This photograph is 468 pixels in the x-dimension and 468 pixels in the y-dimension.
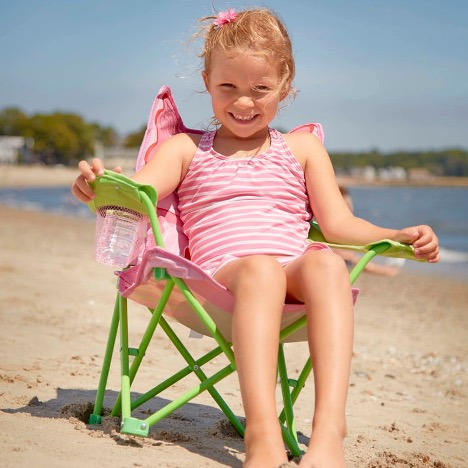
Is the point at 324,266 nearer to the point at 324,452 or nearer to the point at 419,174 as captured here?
the point at 324,452

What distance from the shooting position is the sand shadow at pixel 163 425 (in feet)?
8.36

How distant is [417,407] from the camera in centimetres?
387

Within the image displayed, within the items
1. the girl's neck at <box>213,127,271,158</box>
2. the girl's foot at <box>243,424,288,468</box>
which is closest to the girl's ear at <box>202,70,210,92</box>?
the girl's neck at <box>213,127,271,158</box>

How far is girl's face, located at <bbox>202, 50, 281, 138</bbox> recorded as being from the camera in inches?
108

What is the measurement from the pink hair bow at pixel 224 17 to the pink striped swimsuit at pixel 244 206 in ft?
1.41

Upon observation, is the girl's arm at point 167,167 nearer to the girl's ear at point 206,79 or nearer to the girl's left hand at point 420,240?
the girl's ear at point 206,79

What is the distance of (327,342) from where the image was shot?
226 centimetres

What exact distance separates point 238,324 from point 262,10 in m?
1.31

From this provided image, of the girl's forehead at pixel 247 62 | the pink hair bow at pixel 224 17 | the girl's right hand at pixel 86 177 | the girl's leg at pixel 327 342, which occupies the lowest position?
the girl's leg at pixel 327 342

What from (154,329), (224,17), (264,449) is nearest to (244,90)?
(224,17)

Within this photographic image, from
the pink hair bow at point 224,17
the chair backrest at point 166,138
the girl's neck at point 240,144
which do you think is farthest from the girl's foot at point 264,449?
the pink hair bow at point 224,17

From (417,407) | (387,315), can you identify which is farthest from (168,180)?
(387,315)

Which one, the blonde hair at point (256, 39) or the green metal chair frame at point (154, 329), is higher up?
the blonde hair at point (256, 39)

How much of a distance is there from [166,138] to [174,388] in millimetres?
1236
